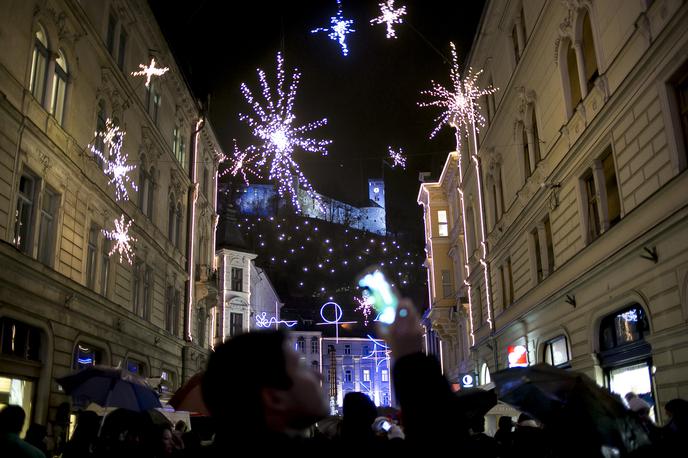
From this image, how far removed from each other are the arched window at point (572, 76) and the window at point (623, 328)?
5462 millimetres

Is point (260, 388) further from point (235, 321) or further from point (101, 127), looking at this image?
point (235, 321)

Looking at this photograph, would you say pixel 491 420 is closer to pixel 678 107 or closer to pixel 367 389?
pixel 678 107

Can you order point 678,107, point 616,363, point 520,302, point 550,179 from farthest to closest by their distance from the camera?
point 520,302
point 550,179
point 616,363
point 678,107

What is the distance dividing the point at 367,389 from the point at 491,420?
226ft

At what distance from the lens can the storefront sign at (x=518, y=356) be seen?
22.1 m

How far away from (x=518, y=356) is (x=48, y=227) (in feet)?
50.6

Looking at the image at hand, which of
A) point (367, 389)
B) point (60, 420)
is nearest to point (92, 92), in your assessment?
point (60, 420)

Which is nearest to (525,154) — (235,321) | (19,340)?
(19,340)

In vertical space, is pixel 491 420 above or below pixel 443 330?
below

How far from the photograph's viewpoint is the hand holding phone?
2.53 metres

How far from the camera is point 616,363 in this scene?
1484 centimetres

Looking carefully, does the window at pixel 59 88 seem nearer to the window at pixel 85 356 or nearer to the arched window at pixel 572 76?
the window at pixel 85 356

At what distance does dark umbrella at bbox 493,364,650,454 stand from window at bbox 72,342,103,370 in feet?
44.1

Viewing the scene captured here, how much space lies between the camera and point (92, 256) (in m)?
19.5
